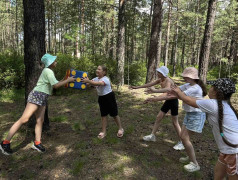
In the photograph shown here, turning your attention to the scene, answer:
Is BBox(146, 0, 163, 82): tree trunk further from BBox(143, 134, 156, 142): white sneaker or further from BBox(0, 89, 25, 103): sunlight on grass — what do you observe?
BBox(0, 89, 25, 103): sunlight on grass

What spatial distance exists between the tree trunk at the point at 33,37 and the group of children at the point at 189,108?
30.0 inches

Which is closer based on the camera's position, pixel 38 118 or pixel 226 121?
pixel 226 121

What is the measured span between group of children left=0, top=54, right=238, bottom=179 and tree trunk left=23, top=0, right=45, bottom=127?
76 centimetres

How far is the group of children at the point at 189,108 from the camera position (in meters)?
2.17

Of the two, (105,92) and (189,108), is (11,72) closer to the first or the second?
(105,92)

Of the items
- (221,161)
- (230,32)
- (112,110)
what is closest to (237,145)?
(221,161)

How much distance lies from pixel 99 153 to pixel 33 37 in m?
2.97

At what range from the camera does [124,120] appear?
19.0ft

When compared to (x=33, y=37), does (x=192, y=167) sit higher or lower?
lower

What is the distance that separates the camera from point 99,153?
12.6ft

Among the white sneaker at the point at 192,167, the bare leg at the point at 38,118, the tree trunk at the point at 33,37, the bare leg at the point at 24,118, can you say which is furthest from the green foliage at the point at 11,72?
the white sneaker at the point at 192,167

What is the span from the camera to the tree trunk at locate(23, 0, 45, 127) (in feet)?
13.3

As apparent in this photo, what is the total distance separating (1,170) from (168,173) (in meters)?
3.11

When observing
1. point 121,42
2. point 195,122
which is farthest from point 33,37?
point 121,42
